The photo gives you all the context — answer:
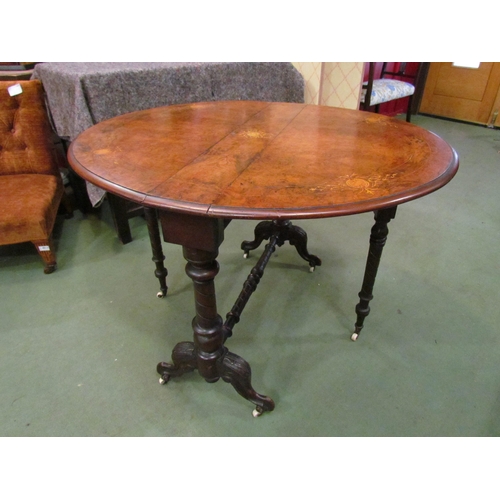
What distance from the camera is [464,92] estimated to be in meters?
4.16

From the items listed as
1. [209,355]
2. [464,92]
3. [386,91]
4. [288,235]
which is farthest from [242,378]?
[464,92]

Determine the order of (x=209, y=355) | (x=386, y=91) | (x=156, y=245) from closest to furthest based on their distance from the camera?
(x=209, y=355)
(x=156, y=245)
(x=386, y=91)

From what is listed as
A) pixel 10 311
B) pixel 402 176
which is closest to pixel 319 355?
pixel 402 176

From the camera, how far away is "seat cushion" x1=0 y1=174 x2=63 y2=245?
68.0 inches

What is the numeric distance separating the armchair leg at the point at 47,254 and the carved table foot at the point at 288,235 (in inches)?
41.0

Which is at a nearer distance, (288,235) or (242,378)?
(242,378)

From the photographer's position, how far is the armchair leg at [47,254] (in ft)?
5.95

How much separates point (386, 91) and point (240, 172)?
2954mm

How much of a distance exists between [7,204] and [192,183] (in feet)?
4.60

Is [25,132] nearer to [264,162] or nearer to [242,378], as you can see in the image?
[264,162]

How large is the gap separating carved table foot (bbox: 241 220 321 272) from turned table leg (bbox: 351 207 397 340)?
1.58 feet

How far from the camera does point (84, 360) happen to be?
1420 millimetres

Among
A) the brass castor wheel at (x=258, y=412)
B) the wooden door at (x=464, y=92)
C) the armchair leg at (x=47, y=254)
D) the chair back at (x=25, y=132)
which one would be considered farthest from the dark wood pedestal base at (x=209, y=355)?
the wooden door at (x=464, y=92)

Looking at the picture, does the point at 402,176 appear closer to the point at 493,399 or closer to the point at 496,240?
the point at 493,399
